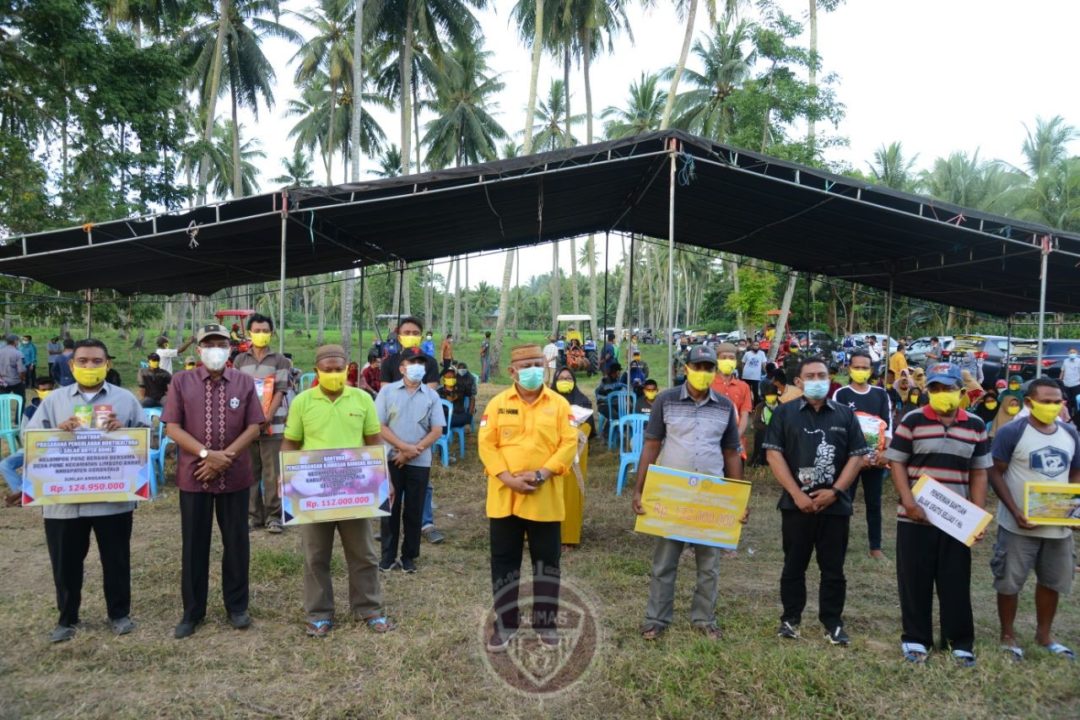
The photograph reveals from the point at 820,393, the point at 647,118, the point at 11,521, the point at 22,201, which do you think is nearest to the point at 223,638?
the point at 820,393

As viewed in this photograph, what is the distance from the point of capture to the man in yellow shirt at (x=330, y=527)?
409 cm

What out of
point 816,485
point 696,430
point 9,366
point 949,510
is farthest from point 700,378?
point 9,366

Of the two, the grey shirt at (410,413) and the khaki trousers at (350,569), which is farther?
the grey shirt at (410,413)

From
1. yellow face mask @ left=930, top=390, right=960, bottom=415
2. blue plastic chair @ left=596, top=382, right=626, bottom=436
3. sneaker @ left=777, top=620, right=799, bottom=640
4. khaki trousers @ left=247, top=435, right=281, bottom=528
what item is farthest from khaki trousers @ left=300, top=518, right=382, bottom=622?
blue plastic chair @ left=596, top=382, right=626, bottom=436

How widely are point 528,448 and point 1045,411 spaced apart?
9.70 feet

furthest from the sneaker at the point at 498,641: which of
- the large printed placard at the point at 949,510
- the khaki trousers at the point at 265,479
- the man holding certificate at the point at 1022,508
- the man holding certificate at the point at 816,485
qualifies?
the khaki trousers at the point at 265,479

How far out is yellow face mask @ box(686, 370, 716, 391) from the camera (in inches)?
158

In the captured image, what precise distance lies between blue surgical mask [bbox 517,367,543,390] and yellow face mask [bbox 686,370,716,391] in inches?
35.4

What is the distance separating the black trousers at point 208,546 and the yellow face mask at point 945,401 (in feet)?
13.3

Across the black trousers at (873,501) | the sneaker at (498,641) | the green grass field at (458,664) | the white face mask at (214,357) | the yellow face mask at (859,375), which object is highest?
the white face mask at (214,357)

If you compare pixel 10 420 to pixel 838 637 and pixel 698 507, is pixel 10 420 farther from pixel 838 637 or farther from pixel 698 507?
pixel 838 637

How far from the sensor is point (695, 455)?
405 cm

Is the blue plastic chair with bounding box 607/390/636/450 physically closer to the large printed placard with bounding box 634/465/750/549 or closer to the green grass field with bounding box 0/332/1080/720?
the green grass field with bounding box 0/332/1080/720

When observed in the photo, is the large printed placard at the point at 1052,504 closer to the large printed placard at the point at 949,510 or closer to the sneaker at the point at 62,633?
the large printed placard at the point at 949,510
